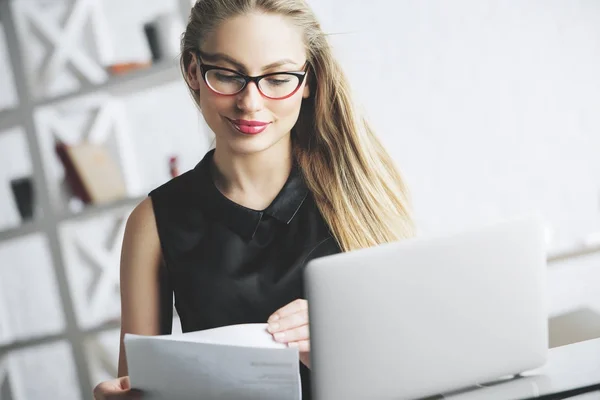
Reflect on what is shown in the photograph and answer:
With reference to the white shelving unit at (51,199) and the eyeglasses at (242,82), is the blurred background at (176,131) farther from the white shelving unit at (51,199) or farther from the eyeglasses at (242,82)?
the eyeglasses at (242,82)

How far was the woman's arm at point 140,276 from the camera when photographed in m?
1.59

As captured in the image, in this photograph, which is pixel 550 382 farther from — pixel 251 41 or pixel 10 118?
pixel 10 118

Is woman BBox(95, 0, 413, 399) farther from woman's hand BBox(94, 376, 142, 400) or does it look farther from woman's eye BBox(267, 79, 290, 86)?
woman's hand BBox(94, 376, 142, 400)

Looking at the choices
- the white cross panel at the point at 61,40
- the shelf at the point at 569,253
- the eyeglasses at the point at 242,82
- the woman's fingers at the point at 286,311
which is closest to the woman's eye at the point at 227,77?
the eyeglasses at the point at 242,82

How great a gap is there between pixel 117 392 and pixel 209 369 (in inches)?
8.0

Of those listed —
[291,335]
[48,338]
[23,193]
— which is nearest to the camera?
[291,335]

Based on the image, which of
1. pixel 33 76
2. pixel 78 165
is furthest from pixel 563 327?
pixel 33 76

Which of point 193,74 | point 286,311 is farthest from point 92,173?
point 286,311

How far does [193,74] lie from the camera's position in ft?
5.18

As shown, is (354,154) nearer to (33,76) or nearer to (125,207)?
(125,207)

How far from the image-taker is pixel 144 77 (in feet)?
8.38

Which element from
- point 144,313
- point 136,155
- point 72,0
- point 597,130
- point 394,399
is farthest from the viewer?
point 597,130

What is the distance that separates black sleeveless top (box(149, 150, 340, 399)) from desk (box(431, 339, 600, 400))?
56 cm

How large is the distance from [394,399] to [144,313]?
783 millimetres
